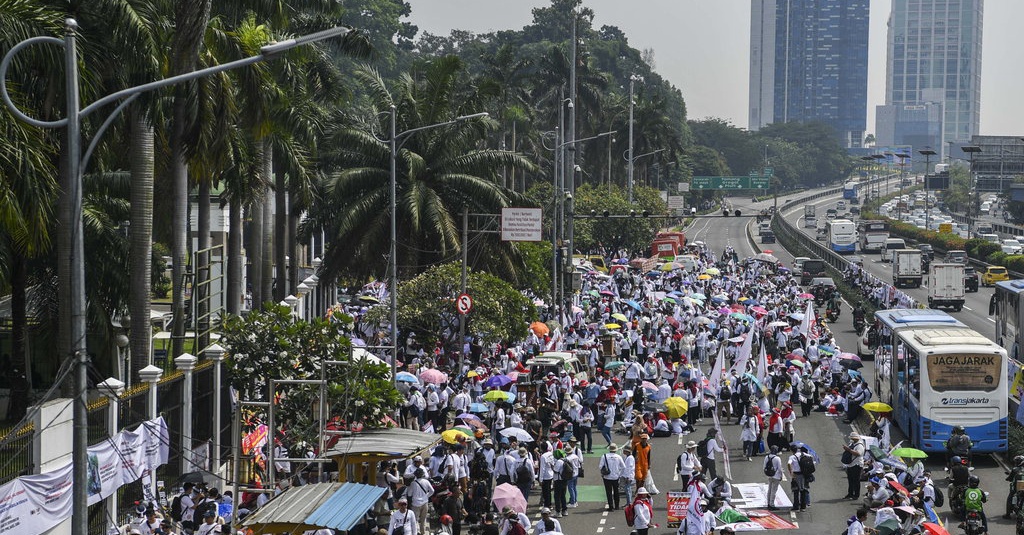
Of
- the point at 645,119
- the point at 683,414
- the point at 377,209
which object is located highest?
the point at 645,119

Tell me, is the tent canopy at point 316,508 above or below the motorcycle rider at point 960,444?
above

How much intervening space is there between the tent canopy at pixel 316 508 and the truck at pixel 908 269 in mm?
61284

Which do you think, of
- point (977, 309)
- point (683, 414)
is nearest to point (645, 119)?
point (977, 309)

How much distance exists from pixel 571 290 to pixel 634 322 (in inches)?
200

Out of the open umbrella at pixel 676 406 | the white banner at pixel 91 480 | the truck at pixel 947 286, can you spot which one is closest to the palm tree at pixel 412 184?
the open umbrella at pixel 676 406

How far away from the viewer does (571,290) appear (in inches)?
2010

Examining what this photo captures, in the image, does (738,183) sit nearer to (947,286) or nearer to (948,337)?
(947,286)

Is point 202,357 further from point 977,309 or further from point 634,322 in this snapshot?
point 977,309

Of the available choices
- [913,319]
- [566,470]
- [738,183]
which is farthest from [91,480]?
[738,183]

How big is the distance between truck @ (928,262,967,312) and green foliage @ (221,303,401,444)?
4258cm

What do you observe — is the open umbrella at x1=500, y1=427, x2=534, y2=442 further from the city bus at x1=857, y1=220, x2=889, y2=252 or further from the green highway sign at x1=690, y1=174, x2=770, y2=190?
the green highway sign at x1=690, y1=174, x2=770, y2=190

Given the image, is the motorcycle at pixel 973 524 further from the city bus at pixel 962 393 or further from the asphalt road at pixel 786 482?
the city bus at pixel 962 393

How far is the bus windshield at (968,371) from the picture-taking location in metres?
27.6

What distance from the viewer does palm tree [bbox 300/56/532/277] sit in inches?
1614
